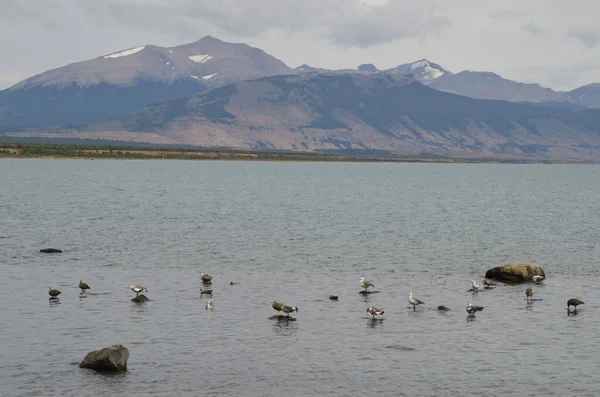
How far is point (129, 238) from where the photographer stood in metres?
78.5

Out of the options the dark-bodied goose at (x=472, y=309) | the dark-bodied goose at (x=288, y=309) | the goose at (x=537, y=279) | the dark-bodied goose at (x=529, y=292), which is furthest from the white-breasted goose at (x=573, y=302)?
the dark-bodied goose at (x=288, y=309)

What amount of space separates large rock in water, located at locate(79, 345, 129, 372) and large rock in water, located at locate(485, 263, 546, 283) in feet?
107

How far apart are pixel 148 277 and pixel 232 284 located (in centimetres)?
642

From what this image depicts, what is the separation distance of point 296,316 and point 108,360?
A: 13.7 metres

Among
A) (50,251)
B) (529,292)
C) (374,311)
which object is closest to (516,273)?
(529,292)

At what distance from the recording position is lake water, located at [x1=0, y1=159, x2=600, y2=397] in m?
33.1

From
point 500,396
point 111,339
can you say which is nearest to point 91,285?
point 111,339

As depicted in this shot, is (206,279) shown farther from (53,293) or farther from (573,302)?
(573,302)

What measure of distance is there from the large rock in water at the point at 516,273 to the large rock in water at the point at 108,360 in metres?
32.6

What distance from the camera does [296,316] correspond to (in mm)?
44156

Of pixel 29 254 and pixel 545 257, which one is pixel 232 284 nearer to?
pixel 29 254

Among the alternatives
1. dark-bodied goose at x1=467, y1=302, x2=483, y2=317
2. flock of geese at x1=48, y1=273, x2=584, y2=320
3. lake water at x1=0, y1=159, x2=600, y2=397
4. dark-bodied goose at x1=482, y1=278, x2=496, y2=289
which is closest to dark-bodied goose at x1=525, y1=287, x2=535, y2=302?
flock of geese at x1=48, y1=273, x2=584, y2=320

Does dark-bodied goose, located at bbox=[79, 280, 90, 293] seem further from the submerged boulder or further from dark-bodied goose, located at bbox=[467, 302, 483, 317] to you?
dark-bodied goose, located at bbox=[467, 302, 483, 317]

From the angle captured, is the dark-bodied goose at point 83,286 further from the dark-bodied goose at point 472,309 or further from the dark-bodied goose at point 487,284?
the dark-bodied goose at point 487,284
